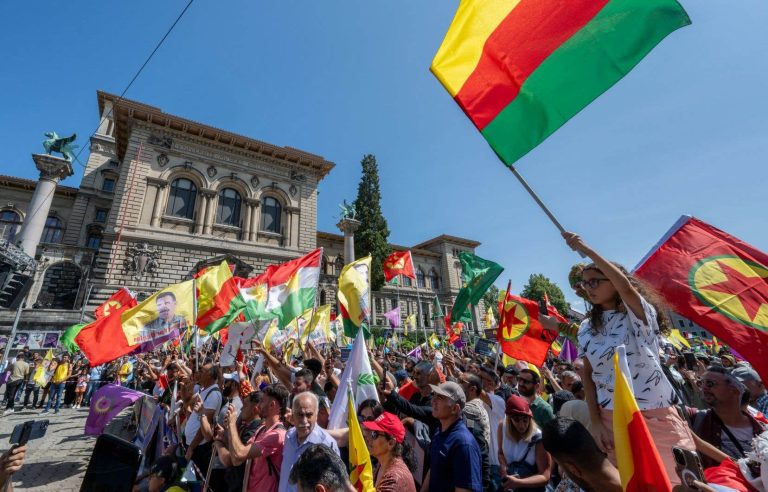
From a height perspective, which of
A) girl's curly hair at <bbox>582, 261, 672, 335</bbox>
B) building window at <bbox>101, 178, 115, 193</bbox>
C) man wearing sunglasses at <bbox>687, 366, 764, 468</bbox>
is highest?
building window at <bbox>101, 178, 115, 193</bbox>

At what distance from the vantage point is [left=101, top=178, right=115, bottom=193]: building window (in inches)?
1123

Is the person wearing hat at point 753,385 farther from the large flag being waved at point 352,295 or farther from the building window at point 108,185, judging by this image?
the building window at point 108,185

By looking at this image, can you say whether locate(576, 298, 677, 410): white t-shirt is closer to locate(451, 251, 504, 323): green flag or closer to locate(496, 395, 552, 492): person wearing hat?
locate(496, 395, 552, 492): person wearing hat

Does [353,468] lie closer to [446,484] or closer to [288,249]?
[446,484]

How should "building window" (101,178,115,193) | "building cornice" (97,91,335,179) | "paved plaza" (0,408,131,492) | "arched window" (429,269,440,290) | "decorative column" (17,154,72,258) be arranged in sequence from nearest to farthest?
"paved plaza" (0,408,131,492), "decorative column" (17,154,72,258), "building cornice" (97,91,335,179), "building window" (101,178,115,193), "arched window" (429,269,440,290)

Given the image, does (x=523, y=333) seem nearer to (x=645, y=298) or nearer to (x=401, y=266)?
(x=645, y=298)

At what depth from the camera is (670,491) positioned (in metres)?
1.14

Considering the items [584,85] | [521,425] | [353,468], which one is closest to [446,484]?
[353,468]

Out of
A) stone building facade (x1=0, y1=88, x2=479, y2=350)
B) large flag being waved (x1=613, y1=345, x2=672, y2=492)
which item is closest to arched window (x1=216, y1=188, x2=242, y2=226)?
stone building facade (x1=0, y1=88, x2=479, y2=350)

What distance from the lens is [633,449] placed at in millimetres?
1280

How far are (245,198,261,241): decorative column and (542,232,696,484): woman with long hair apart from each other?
2546cm

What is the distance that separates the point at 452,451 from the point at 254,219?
25601mm

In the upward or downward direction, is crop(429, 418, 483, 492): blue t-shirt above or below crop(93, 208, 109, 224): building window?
below

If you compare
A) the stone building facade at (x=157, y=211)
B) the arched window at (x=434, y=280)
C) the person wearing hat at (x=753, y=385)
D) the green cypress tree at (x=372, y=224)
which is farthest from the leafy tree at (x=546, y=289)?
the person wearing hat at (x=753, y=385)
